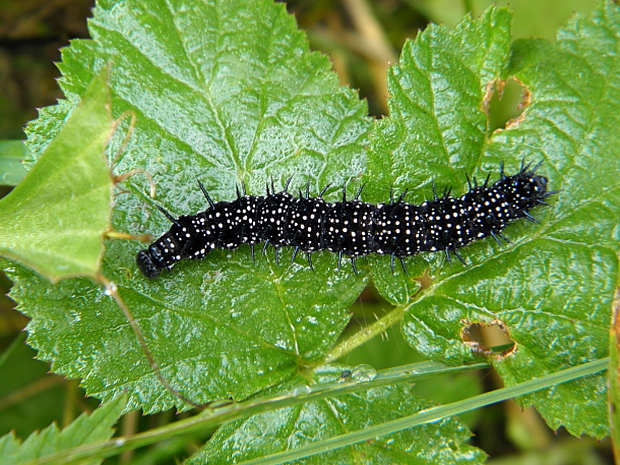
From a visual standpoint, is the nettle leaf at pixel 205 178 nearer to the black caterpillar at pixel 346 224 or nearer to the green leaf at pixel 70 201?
the black caterpillar at pixel 346 224

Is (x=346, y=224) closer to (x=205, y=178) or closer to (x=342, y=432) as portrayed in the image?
(x=205, y=178)

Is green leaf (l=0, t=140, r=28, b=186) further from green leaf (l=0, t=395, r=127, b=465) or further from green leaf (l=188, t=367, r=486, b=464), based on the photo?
green leaf (l=188, t=367, r=486, b=464)

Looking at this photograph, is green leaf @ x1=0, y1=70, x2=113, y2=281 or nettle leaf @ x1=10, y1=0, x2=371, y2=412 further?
nettle leaf @ x1=10, y1=0, x2=371, y2=412

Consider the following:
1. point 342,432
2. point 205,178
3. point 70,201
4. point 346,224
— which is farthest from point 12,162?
point 342,432

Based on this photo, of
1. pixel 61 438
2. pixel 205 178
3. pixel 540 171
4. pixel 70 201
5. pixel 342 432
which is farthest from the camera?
pixel 205 178

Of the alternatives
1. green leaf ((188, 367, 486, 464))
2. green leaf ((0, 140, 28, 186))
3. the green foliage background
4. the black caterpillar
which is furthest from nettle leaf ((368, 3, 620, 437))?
green leaf ((0, 140, 28, 186))

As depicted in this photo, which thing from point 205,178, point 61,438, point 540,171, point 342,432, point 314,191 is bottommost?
point 342,432
